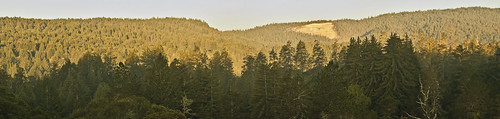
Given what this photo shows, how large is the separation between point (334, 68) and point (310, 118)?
6.56 m

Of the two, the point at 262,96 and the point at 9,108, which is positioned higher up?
the point at 9,108

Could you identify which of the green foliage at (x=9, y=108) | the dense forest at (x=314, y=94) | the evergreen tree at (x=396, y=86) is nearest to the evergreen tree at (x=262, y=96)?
the dense forest at (x=314, y=94)

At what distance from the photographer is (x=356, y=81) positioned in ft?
173

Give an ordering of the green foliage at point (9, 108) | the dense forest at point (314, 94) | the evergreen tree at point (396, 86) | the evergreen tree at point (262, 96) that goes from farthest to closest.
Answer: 1. the evergreen tree at point (262, 96)
2. the evergreen tree at point (396, 86)
3. the dense forest at point (314, 94)
4. the green foliage at point (9, 108)

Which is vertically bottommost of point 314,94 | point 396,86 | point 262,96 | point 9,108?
point 262,96

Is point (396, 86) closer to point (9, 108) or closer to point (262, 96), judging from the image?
point (262, 96)

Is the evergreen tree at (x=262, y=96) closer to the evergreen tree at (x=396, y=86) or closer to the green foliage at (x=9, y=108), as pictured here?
the evergreen tree at (x=396, y=86)

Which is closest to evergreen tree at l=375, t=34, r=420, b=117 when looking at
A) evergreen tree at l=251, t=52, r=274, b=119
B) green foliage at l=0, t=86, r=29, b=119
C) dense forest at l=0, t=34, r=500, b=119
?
dense forest at l=0, t=34, r=500, b=119

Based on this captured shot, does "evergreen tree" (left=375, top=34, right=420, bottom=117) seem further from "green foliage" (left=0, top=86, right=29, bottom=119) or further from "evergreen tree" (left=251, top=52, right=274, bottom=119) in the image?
"green foliage" (left=0, top=86, right=29, bottom=119)

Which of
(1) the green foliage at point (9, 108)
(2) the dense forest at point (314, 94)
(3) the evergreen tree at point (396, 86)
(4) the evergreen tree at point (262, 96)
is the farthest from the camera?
(4) the evergreen tree at point (262, 96)

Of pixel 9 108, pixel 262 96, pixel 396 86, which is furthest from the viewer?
pixel 262 96

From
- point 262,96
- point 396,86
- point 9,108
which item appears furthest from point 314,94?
point 9,108

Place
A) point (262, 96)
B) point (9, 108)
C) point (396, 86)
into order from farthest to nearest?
point (262, 96)
point (396, 86)
point (9, 108)

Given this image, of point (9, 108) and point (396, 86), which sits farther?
point (396, 86)
